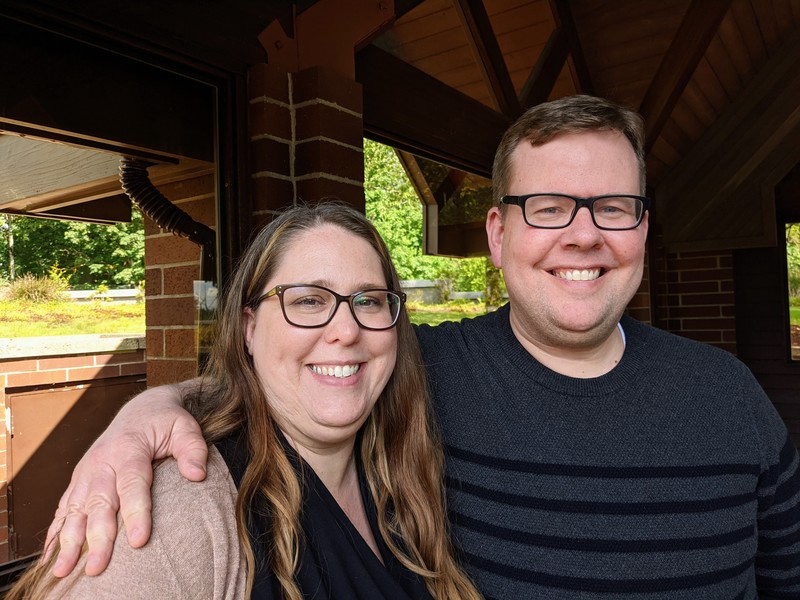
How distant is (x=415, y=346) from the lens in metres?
1.58

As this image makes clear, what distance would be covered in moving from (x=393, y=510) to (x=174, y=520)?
596 mm

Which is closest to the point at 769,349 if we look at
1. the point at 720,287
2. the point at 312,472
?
the point at 720,287

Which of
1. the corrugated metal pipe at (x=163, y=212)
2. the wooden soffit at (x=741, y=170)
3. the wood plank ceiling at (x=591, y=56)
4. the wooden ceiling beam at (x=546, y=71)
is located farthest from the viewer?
the wooden soffit at (x=741, y=170)

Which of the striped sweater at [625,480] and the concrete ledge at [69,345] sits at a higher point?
the concrete ledge at [69,345]

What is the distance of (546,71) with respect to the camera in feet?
11.9

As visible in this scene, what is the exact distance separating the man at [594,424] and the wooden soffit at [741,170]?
3.84 m

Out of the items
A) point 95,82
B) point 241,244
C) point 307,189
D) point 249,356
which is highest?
point 95,82

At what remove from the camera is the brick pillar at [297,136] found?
1.99 m

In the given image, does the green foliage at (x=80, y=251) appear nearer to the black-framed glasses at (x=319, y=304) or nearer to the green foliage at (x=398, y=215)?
the black-framed glasses at (x=319, y=304)

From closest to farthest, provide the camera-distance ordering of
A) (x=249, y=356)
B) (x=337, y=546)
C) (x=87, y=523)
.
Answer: (x=87, y=523), (x=337, y=546), (x=249, y=356)

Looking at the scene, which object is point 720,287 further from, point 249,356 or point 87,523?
point 87,523

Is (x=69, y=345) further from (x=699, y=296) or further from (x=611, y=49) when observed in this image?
(x=699, y=296)

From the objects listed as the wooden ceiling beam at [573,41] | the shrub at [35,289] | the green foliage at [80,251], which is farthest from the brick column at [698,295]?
the shrub at [35,289]

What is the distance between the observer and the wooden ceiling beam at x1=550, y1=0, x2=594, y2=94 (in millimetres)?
3770
